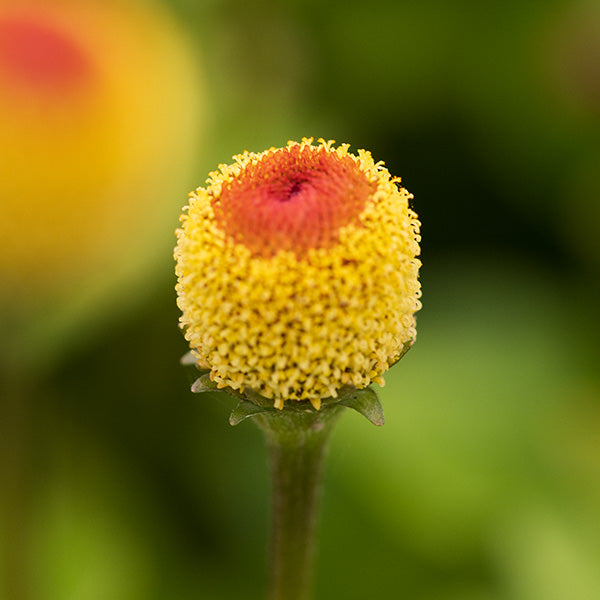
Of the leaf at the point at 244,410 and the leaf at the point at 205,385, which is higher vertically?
the leaf at the point at 205,385
